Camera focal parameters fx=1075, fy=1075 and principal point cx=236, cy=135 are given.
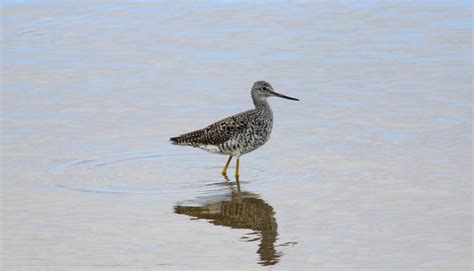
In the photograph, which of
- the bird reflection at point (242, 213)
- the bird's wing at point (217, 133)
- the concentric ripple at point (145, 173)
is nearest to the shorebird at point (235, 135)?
the bird's wing at point (217, 133)

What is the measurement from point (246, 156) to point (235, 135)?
0.94 metres

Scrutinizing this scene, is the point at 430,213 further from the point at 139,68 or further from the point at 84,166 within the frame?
the point at 139,68

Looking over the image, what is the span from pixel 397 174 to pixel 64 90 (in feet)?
22.3

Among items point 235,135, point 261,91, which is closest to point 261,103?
point 261,91

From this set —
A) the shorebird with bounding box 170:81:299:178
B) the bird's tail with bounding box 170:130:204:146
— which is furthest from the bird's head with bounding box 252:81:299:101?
the bird's tail with bounding box 170:130:204:146

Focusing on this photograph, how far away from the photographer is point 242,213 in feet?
39.9

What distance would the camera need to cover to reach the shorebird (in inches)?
553

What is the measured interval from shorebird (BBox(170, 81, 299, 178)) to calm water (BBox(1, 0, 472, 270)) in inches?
12.9

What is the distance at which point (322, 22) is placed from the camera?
21734mm

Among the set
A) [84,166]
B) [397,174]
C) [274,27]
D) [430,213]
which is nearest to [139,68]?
[274,27]

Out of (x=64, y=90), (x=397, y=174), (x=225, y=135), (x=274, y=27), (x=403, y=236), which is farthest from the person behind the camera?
(x=274, y=27)

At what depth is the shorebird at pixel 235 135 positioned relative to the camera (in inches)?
553

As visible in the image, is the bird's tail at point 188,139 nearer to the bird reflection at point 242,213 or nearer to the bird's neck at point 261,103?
the bird's neck at point 261,103

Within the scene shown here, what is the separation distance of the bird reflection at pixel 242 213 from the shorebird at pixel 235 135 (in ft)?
3.36
